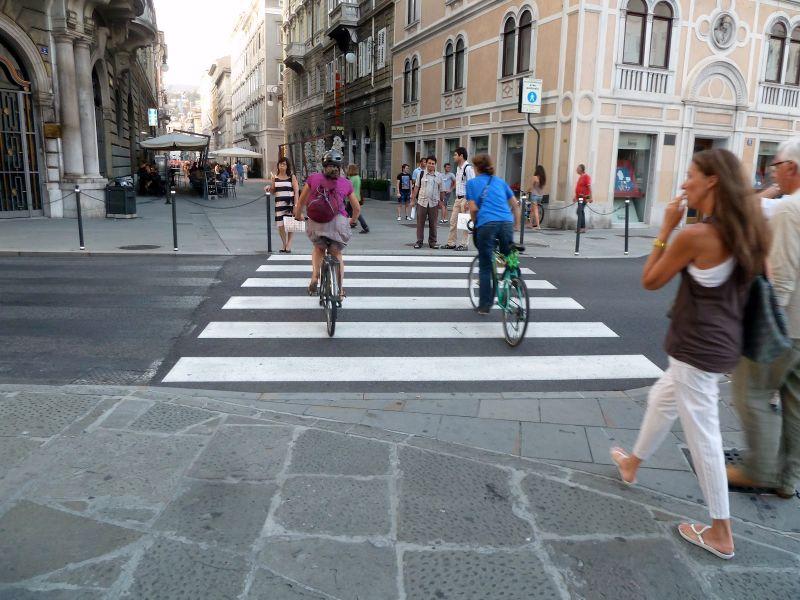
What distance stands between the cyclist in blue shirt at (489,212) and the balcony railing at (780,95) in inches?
702

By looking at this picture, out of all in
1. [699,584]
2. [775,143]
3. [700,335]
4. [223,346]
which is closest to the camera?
[699,584]

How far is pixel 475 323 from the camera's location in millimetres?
7355

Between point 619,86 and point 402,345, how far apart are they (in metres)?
15.1

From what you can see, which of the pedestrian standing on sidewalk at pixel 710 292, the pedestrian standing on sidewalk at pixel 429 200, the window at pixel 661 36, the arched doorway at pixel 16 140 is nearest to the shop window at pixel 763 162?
the window at pixel 661 36

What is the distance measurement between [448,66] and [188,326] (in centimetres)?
2139

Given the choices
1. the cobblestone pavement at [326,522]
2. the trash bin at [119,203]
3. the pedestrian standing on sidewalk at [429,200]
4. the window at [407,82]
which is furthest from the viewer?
the window at [407,82]

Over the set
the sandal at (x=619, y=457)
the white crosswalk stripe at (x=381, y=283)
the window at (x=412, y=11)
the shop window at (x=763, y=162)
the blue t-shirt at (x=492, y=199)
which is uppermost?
the window at (x=412, y=11)

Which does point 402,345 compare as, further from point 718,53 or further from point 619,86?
point 718,53

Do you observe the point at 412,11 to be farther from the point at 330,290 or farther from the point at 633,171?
the point at 330,290

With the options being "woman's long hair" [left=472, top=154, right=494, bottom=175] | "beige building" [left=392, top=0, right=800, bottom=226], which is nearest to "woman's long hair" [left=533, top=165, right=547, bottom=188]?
"beige building" [left=392, top=0, right=800, bottom=226]

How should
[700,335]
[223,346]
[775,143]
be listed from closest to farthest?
[700,335]
[223,346]
[775,143]

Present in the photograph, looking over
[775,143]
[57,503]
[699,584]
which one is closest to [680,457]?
[699,584]

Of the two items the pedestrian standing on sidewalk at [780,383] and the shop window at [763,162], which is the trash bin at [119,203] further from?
the shop window at [763,162]

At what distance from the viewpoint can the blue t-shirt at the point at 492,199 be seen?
23.7 feet
